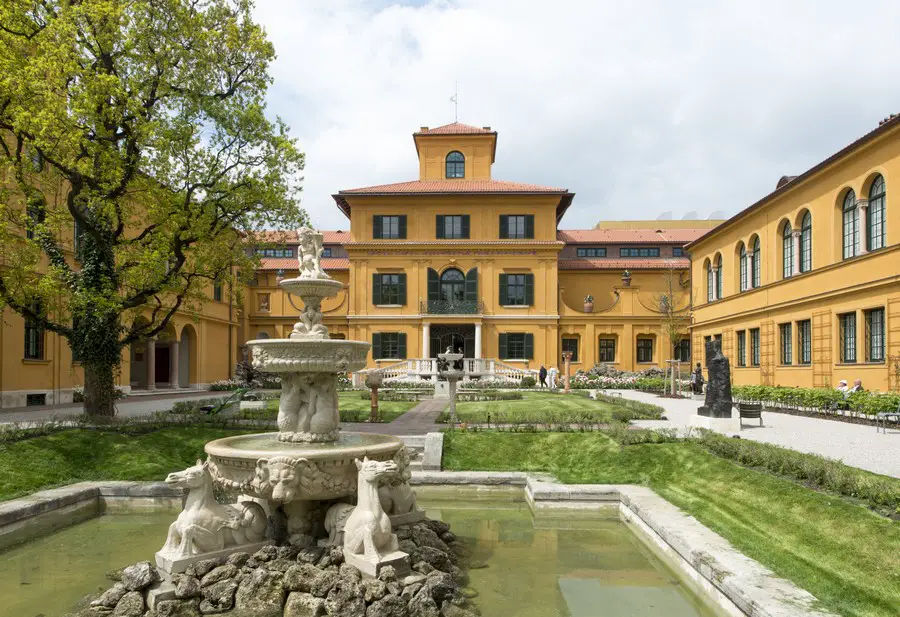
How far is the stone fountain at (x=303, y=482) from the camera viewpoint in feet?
21.3

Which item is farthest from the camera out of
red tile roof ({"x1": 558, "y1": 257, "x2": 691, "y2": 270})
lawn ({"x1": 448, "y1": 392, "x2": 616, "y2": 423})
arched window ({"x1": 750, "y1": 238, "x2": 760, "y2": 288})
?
red tile roof ({"x1": 558, "y1": 257, "x2": 691, "y2": 270})

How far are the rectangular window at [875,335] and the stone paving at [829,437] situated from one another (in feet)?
10.8

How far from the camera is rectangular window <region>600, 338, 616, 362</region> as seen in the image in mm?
41250

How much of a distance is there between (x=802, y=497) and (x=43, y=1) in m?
17.8

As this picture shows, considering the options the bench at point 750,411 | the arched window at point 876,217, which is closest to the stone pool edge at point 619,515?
the bench at point 750,411

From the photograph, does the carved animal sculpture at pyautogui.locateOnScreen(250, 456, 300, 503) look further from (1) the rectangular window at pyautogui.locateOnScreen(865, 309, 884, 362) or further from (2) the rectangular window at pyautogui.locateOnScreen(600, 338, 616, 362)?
(2) the rectangular window at pyautogui.locateOnScreen(600, 338, 616, 362)

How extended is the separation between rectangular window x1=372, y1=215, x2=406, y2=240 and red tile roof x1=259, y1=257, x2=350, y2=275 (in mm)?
5041

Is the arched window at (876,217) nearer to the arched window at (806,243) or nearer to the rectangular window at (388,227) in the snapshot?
the arched window at (806,243)

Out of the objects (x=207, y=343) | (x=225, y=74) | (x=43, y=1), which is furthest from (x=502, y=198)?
(x=43, y=1)

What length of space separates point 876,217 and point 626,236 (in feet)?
83.5

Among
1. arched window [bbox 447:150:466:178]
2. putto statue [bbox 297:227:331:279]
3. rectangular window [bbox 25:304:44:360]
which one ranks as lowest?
rectangular window [bbox 25:304:44:360]

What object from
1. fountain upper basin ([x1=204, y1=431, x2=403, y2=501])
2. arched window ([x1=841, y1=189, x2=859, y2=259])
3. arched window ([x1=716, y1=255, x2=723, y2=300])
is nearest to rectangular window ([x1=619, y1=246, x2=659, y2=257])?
arched window ([x1=716, y1=255, x2=723, y2=300])

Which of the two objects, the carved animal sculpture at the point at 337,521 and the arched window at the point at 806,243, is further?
the arched window at the point at 806,243

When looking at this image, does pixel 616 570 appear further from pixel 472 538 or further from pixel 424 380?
pixel 424 380
